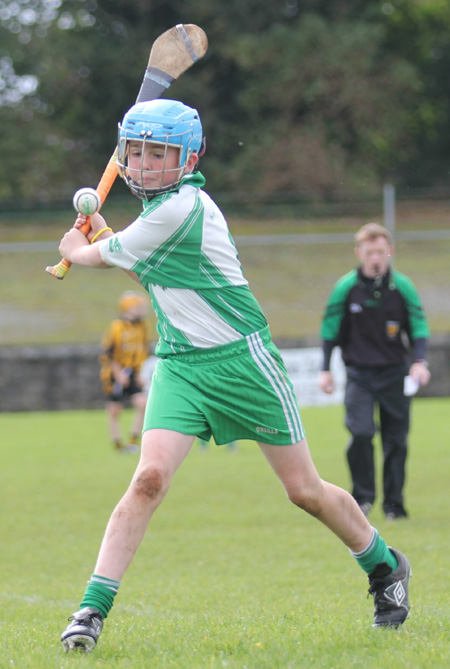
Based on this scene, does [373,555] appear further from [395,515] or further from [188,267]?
[395,515]

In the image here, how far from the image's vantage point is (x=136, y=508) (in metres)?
4.13

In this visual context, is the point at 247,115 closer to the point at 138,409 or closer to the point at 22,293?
the point at 22,293

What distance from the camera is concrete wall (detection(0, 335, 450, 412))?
1897 centimetres

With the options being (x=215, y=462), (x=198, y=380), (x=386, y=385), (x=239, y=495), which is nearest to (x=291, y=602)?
(x=198, y=380)

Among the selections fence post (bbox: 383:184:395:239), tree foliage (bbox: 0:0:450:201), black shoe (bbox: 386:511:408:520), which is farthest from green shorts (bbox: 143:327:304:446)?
tree foliage (bbox: 0:0:450:201)

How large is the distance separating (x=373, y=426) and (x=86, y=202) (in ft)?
14.9

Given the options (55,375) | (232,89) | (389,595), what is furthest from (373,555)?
(232,89)

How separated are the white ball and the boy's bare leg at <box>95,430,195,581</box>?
1.05m

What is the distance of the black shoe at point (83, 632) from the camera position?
13.0ft

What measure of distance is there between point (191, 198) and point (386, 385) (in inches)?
183

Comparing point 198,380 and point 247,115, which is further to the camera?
point 247,115

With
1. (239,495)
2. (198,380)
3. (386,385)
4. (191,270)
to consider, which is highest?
(191,270)

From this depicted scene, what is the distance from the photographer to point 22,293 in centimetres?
2109

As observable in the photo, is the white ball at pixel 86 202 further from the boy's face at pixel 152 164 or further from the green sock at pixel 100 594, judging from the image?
the green sock at pixel 100 594
